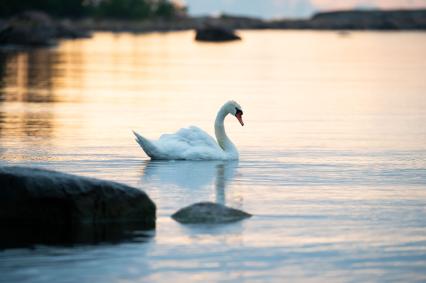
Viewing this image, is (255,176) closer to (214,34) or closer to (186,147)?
(186,147)

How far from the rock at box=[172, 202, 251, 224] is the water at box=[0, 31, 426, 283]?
0.51ft

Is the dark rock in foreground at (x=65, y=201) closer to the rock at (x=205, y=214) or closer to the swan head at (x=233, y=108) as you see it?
the rock at (x=205, y=214)

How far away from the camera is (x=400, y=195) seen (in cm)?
1564

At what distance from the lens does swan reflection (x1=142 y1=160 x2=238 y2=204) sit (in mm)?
16141

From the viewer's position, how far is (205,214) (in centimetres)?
1338

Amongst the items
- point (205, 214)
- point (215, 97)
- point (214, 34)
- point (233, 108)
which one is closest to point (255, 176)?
point (233, 108)

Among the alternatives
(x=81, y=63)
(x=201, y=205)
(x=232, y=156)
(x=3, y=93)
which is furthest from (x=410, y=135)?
(x=81, y=63)

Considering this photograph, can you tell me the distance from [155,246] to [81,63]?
48833mm

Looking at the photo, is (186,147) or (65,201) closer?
(65,201)

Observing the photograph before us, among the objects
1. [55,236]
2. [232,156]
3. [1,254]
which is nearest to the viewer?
[1,254]

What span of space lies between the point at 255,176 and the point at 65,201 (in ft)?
16.6

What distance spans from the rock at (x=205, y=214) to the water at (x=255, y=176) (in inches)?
6.1

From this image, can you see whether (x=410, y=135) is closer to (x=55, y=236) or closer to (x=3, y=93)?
(x=55, y=236)

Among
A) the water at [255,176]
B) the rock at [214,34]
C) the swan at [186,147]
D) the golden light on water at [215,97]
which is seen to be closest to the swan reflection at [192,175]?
the water at [255,176]
